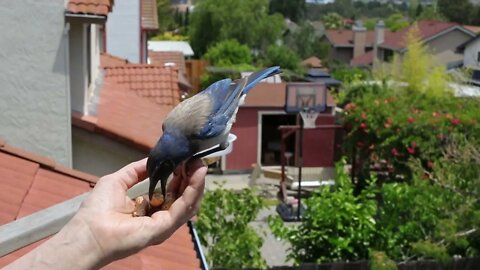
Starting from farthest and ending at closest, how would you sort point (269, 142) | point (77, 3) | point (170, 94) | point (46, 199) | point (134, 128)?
point (269, 142)
point (170, 94)
point (134, 128)
point (77, 3)
point (46, 199)

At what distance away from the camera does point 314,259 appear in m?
8.41

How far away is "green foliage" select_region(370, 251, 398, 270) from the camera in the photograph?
7562 millimetres

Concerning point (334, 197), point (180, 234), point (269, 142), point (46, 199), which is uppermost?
point (46, 199)

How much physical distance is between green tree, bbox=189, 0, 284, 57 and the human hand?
119ft

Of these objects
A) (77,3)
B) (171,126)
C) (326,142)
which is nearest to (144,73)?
(77,3)

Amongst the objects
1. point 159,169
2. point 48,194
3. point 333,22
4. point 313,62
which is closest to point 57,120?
point 48,194

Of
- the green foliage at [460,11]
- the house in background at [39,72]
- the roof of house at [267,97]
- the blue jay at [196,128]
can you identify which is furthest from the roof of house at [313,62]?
the blue jay at [196,128]

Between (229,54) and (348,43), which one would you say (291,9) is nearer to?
(348,43)

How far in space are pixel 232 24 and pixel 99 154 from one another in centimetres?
3279

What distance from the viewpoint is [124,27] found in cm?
1427

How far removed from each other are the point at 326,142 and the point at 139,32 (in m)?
8.00

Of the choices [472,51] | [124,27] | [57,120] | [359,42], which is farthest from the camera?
[359,42]

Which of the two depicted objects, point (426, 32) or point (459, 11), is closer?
point (426, 32)

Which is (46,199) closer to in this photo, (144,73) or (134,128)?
(134,128)
